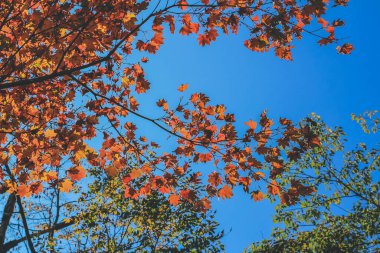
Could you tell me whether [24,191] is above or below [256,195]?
above

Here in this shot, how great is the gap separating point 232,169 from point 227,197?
44 cm

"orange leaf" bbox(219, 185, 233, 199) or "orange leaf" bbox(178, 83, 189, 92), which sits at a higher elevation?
"orange leaf" bbox(178, 83, 189, 92)

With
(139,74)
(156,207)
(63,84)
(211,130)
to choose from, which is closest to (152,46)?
(139,74)

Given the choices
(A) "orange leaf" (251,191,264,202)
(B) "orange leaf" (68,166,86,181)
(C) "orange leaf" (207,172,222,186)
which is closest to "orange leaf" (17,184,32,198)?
(B) "orange leaf" (68,166,86,181)

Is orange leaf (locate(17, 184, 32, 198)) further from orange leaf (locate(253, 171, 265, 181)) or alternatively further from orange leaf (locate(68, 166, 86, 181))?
orange leaf (locate(253, 171, 265, 181))

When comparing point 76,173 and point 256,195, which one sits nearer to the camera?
point 256,195

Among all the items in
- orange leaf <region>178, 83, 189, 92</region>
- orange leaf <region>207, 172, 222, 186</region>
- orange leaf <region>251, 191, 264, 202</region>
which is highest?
orange leaf <region>178, 83, 189, 92</region>

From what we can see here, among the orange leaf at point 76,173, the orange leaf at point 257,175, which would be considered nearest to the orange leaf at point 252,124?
the orange leaf at point 257,175

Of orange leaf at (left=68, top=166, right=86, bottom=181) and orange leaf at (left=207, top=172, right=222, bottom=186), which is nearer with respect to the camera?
orange leaf at (left=68, top=166, right=86, bottom=181)

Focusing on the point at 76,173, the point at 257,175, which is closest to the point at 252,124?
the point at 257,175

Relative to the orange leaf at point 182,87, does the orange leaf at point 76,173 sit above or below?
below

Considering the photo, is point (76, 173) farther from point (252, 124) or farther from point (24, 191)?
point (252, 124)

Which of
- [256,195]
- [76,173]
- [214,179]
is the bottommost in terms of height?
[256,195]

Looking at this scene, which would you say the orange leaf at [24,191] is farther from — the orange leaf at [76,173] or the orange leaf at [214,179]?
the orange leaf at [214,179]
